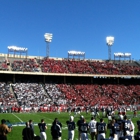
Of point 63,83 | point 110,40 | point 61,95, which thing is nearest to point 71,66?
point 63,83

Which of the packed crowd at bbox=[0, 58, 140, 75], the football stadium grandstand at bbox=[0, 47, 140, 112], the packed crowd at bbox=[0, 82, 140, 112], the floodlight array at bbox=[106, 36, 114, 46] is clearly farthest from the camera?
the floodlight array at bbox=[106, 36, 114, 46]

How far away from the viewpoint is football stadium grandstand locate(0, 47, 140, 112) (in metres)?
46.4

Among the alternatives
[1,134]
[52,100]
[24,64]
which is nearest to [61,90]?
[52,100]

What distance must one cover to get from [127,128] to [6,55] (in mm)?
49099

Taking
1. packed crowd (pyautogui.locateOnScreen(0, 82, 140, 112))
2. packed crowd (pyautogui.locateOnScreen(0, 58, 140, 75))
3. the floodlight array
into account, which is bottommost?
packed crowd (pyautogui.locateOnScreen(0, 82, 140, 112))

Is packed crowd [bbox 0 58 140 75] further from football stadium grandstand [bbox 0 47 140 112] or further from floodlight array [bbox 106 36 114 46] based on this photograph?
floodlight array [bbox 106 36 114 46]

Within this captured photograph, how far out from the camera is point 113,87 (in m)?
58.6

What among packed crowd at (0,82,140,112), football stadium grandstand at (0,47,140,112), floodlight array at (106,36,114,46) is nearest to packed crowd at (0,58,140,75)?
football stadium grandstand at (0,47,140,112)

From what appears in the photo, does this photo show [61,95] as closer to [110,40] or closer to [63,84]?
[63,84]

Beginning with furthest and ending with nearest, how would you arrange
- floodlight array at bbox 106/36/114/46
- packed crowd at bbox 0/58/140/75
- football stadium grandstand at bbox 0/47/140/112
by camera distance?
floodlight array at bbox 106/36/114/46 → packed crowd at bbox 0/58/140/75 → football stadium grandstand at bbox 0/47/140/112

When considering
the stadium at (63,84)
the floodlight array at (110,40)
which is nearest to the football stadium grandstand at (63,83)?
the stadium at (63,84)

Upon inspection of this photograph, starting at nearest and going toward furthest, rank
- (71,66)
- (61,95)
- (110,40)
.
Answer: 1. (61,95)
2. (71,66)
3. (110,40)

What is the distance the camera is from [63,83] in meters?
57.3

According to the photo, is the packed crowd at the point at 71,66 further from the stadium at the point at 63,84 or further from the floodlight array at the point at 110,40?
the floodlight array at the point at 110,40
